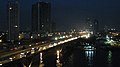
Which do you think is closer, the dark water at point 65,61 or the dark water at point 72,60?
the dark water at point 65,61

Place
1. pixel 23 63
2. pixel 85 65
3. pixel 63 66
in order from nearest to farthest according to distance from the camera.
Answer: pixel 23 63, pixel 63 66, pixel 85 65

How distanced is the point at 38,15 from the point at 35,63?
86241 mm

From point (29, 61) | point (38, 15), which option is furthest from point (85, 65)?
point (38, 15)

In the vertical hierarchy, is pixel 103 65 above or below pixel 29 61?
below

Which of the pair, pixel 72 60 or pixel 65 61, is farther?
pixel 72 60

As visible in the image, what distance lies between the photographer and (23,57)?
29.6m

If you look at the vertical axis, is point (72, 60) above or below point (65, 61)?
below

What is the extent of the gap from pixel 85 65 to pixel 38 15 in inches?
2989

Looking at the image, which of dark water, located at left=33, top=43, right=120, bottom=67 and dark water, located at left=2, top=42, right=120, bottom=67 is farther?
dark water, located at left=33, top=43, right=120, bottom=67

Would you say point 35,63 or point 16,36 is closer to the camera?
point 35,63

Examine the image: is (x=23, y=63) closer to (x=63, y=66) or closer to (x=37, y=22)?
(x=63, y=66)

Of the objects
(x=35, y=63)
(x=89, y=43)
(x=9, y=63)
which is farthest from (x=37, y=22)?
(x=9, y=63)

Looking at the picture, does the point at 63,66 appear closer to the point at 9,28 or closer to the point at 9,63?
the point at 9,63

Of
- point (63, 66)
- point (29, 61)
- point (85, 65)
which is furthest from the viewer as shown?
point (85, 65)
